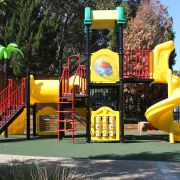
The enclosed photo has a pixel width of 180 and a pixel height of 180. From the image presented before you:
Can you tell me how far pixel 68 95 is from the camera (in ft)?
55.8

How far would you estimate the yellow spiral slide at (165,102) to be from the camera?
1612 cm

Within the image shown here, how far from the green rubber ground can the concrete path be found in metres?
0.92

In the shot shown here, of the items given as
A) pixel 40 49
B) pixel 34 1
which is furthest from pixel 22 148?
pixel 34 1

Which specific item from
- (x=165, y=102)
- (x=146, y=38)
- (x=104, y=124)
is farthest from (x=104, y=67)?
(x=146, y=38)

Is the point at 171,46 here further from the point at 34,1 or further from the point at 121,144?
the point at 34,1

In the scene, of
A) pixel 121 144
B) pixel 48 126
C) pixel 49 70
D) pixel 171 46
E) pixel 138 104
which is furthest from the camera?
pixel 49 70

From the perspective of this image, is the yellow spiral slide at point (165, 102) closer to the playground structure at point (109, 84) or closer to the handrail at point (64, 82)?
the playground structure at point (109, 84)

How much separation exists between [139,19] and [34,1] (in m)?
6.44

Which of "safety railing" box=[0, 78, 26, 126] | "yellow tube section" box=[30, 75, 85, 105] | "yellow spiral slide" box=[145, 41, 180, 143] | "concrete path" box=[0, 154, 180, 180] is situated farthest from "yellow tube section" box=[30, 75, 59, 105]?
"concrete path" box=[0, 154, 180, 180]

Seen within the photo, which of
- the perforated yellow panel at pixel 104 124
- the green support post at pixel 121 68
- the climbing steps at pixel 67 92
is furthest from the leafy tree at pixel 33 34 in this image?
the perforated yellow panel at pixel 104 124

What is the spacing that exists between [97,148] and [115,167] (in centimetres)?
404

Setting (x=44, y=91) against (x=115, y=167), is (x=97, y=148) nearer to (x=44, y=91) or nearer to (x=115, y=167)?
(x=115, y=167)

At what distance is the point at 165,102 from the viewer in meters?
16.0

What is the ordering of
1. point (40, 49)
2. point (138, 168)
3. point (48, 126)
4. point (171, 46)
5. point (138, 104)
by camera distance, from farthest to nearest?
point (40, 49) → point (138, 104) → point (48, 126) → point (171, 46) → point (138, 168)
